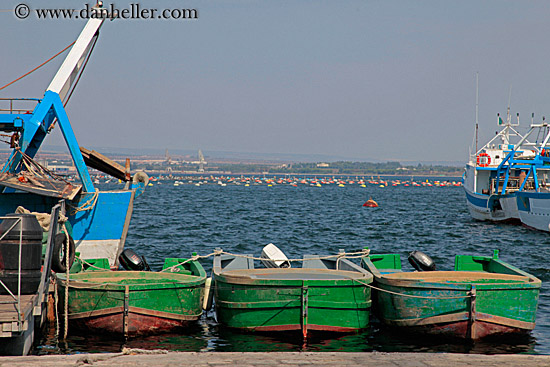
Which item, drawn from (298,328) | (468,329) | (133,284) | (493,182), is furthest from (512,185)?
(133,284)

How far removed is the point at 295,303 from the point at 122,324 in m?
3.41

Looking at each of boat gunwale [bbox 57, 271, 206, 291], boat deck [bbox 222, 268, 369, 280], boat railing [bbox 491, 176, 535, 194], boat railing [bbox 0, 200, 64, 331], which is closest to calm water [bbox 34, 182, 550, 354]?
boat gunwale [bbox 57, 271, 206, 291]

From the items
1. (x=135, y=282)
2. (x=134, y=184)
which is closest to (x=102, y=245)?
(x=134, y=184)

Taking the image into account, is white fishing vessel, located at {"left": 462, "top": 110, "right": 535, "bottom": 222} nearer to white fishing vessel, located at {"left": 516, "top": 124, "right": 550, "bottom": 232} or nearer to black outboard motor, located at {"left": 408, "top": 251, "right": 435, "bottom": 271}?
white fishing vessel, located at {"left": 516, "top": 124, "right": 550, "bottom": 232}

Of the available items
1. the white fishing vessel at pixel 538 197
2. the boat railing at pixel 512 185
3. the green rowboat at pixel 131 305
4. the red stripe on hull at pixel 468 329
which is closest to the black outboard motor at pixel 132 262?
the green rowboat at pixel 131 305

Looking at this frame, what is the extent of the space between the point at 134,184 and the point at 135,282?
1064 centimetres

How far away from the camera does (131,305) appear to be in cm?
1250

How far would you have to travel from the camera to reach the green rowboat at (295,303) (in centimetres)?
1249

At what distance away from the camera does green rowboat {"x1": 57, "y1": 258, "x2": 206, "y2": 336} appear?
12.5 meters

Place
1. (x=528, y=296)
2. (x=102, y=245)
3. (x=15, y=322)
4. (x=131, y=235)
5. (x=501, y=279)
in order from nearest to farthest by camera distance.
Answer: (x=15, y=322), (x=528, y=296), (x=501, y=279), (x=102, y=245), (x=131, y=235)

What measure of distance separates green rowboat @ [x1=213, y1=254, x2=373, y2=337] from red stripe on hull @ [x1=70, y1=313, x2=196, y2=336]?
1.41 metres

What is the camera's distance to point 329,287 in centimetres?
1259

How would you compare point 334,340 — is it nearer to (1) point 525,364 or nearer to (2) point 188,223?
(1) point 525,364

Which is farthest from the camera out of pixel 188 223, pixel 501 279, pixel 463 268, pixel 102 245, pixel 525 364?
pixel 188 223
